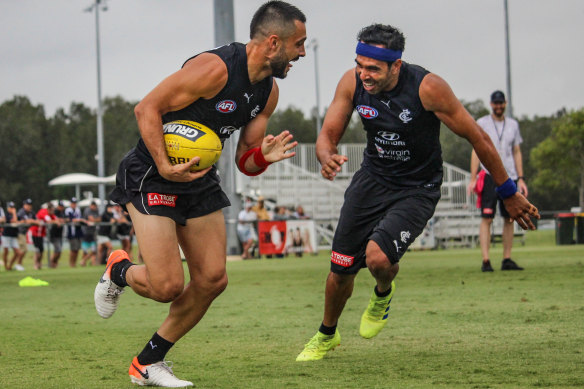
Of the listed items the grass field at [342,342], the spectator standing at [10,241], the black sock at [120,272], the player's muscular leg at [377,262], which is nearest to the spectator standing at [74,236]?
the spectator standing at [10,241]

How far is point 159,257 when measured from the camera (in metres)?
5.57

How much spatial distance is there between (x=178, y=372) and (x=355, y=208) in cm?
185

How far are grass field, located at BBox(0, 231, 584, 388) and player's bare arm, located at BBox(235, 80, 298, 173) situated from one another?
4.73 feet

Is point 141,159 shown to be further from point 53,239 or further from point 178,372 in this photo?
point 53,239

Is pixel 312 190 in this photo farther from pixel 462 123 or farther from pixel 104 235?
pixel 462 123

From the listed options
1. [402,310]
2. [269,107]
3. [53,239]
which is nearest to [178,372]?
Answer: [269,107]

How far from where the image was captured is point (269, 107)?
20.2 feet

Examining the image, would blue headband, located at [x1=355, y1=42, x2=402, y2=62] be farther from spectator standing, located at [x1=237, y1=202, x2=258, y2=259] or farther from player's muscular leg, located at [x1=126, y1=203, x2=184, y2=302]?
spectator standing, located at [x1=237, y1=202, x2=258, y2=259]

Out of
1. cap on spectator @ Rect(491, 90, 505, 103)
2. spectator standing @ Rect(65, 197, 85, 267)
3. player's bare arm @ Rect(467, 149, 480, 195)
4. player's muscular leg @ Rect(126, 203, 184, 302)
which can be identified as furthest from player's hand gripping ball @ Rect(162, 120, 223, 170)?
spectator standing @ Rect(65, 197, 85, 267)

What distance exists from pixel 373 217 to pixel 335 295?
2.18 ft

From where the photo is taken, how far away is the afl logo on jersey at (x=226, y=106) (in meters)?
5.73

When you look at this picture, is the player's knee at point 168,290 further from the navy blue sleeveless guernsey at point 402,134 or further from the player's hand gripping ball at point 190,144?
the navy blue sleeveless guernsey at point 402,134

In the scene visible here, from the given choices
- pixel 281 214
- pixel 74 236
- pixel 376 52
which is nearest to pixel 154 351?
pixel 376 52

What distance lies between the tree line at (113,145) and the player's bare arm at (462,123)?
60.9 meters
